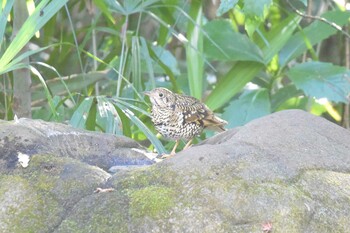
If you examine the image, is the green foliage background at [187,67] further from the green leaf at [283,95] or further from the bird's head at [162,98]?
the bird's head at [162,98]

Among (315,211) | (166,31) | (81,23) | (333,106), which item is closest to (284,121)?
(315,211)

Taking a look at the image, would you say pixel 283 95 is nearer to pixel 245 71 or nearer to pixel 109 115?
pixel 245 71

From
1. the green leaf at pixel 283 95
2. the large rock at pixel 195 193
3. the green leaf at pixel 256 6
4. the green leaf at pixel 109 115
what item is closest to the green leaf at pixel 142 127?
the green leaf at pixel 109 115

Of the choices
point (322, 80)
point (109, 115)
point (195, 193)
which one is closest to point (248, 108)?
point (322, 80)

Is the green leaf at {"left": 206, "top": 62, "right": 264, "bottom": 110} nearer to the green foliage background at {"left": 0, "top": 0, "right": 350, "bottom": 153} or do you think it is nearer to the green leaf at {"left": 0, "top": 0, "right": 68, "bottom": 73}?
the green foliage background at {"left": 0, "top": 0, "right": 350, "bottom": 153}

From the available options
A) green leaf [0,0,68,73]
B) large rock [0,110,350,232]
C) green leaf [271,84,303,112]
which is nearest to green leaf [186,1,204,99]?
green leaf [271,84,303,112]
